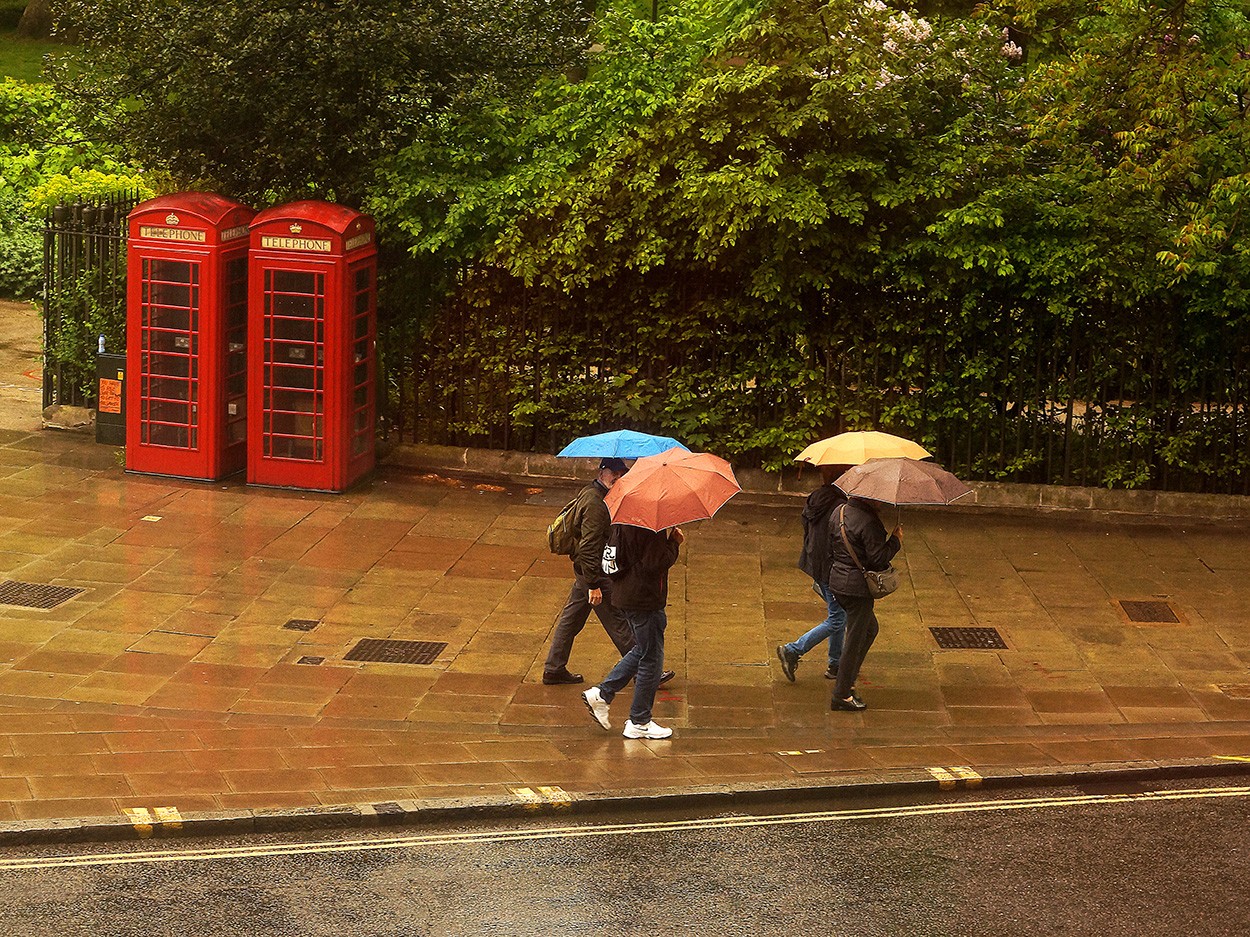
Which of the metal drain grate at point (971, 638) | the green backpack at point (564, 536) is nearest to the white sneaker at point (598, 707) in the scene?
the green backpack at point (564, 536)

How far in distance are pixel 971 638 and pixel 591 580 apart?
3153mm

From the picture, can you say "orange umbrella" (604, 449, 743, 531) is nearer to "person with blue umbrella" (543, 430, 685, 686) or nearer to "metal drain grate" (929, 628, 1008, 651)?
"person with blue umbrella" (543, 430, 685, 686)

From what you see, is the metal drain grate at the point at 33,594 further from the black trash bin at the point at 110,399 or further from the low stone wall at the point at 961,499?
the low stone wall at the point at 961,499

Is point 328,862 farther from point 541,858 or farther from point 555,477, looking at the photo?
point 555,477

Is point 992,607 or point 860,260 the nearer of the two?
point 992,607

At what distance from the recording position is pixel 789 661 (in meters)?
10.7

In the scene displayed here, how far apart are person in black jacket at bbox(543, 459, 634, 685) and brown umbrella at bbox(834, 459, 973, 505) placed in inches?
56.1

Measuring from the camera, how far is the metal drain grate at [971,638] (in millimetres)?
11492

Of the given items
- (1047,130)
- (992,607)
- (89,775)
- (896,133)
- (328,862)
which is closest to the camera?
(328,862)

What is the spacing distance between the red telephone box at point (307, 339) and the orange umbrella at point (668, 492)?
5337 millimetres

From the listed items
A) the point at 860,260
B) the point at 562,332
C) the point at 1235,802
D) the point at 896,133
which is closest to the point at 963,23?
the point at 896,133

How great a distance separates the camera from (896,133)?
14.4m

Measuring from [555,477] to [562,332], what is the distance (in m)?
1.36

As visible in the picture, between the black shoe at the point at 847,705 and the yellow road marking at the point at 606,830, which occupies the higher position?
the black shoe at the point at 847,705
